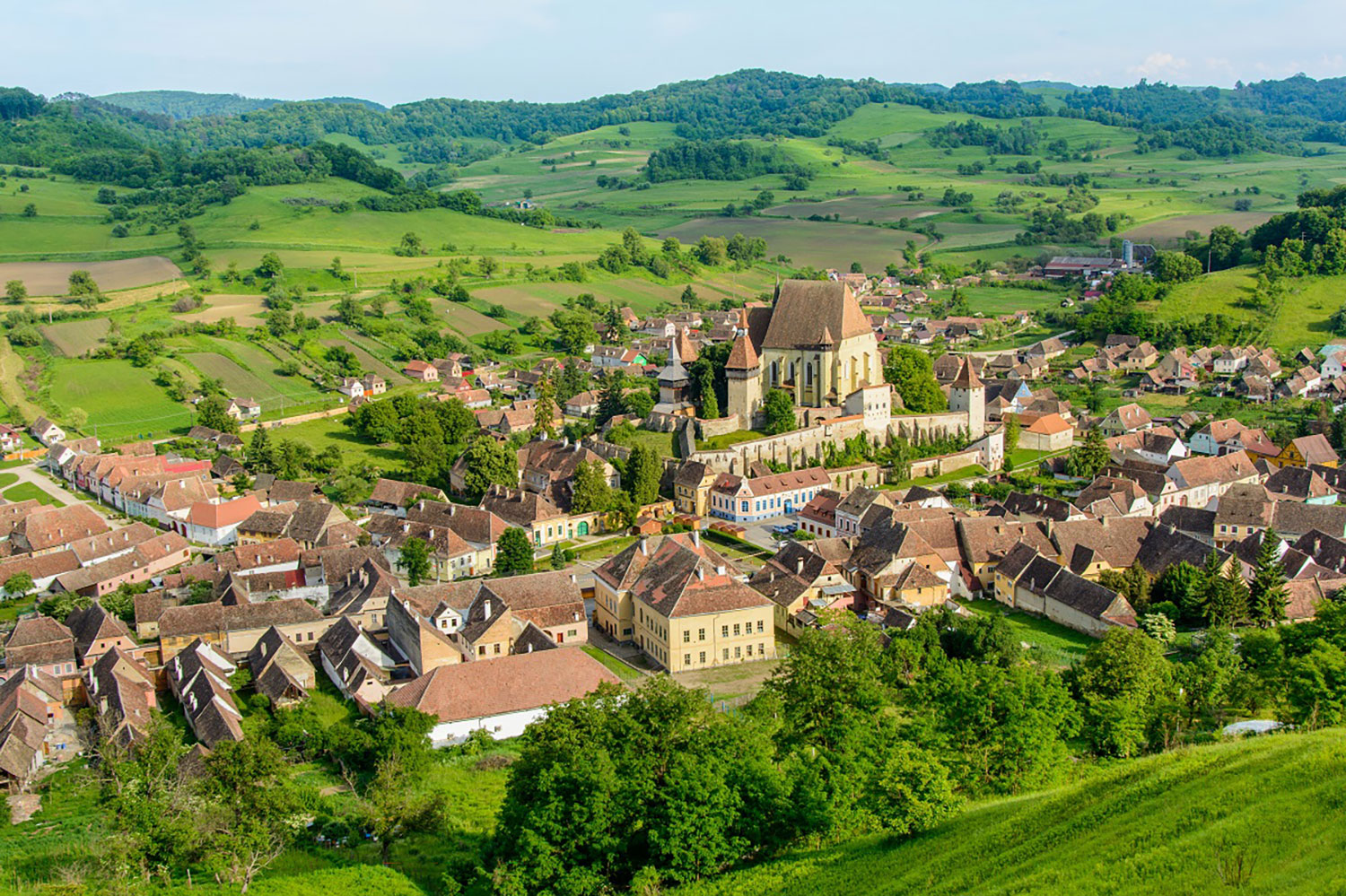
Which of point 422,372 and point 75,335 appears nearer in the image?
point 422,372

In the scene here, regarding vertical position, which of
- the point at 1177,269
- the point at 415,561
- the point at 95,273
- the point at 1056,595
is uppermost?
the point at 95,273

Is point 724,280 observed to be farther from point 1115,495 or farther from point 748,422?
point 1115,495

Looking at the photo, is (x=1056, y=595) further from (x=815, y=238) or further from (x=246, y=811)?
(x=815, y=238)

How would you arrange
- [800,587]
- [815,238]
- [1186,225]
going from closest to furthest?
[800,587], [1186,225], [815,238]

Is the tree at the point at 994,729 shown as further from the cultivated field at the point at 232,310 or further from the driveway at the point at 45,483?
the cultivated field at the point at 232,310

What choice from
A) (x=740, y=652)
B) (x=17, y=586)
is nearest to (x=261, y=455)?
(x=17, y=586)

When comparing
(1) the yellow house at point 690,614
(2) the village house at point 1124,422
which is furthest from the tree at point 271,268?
(1) the yellow house at point 690,614
